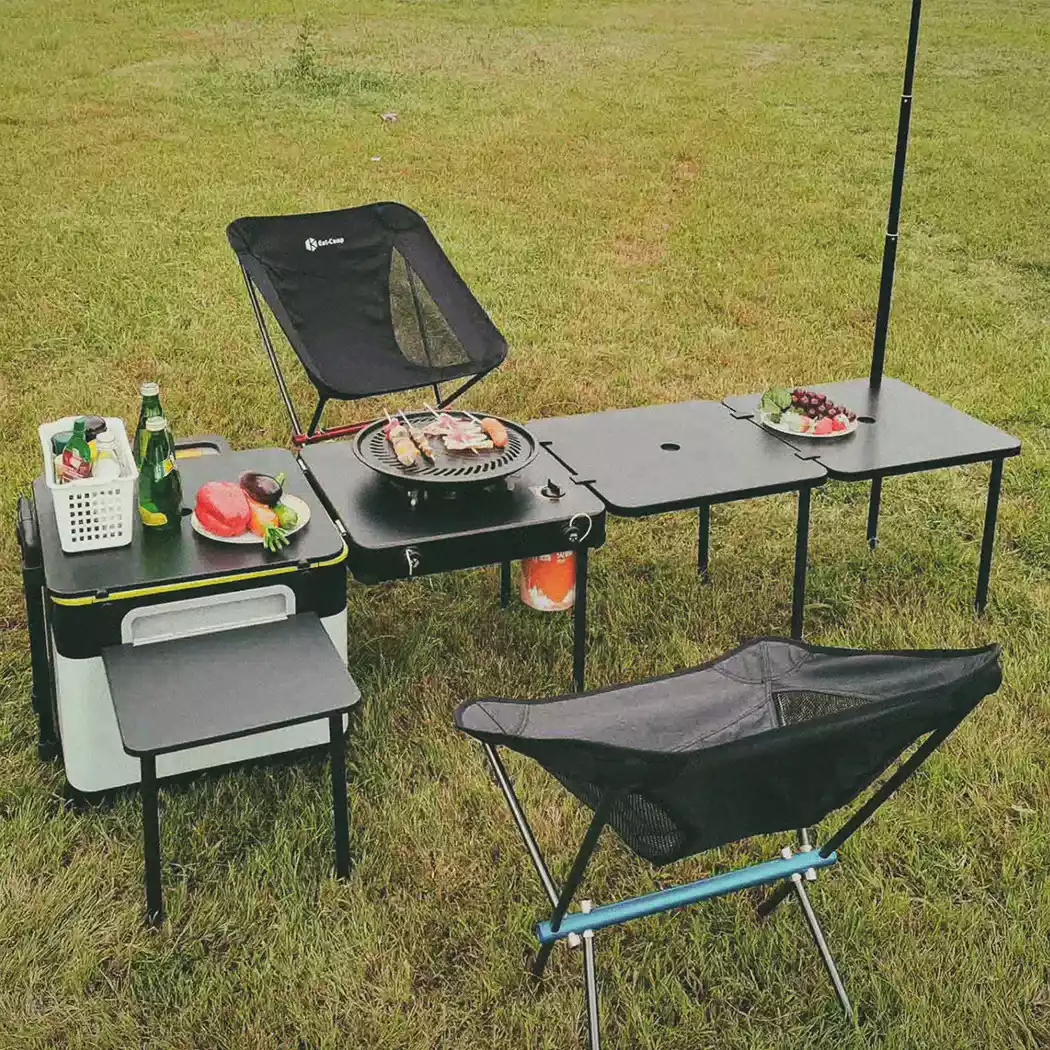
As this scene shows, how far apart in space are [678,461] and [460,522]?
70 centimetres

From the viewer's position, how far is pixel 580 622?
10.4 feet

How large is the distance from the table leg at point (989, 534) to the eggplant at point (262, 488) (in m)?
1.95

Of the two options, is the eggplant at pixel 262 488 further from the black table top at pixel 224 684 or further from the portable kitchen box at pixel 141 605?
the black table top at pixel 224 684

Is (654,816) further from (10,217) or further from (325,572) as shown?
(10,217)

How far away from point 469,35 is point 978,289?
26.7 ft

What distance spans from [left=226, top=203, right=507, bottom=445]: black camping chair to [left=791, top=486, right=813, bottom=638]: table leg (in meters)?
1.21

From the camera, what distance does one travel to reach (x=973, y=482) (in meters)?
4.55

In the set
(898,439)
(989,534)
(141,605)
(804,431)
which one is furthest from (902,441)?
(141,605)

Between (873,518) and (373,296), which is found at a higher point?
(373,296)

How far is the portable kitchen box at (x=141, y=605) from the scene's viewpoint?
257 centimetres

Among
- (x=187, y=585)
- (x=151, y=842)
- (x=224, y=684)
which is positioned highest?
(x=187, y=585)

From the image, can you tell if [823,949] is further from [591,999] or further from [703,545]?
[703,545]

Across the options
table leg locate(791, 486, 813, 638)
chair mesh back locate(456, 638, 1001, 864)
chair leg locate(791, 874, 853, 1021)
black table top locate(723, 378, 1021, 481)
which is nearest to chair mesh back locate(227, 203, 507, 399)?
black table top locate(723, 378, 1021, 481)

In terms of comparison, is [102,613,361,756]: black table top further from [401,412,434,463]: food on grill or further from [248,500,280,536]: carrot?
[401,412,434,463]: food on grill
